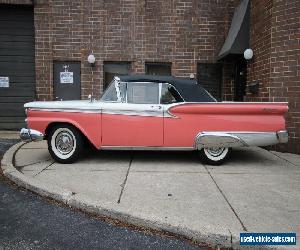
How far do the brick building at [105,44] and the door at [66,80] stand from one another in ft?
0.10

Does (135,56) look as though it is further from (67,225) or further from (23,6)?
(67,225)

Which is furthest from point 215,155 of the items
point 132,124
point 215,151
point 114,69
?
point 114,69

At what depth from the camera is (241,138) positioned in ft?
21.1

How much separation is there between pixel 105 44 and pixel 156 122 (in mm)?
5299

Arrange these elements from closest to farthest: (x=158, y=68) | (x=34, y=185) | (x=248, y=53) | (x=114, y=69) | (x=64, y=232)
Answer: (x=64, y=232)
(x=34, y=185)
(x=248, y=53)
(x=114, y=69)
(x=158, y=68)

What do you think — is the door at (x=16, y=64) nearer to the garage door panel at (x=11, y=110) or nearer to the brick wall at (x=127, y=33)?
the garage door panel at (x=11, y=110)

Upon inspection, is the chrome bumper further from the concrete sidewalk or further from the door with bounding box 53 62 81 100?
the door with bounding box 53 62 81 100

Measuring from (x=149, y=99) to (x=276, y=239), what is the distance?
150 inches

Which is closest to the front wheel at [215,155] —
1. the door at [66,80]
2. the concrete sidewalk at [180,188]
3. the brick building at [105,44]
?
the concrete sidewalk at [180,188]

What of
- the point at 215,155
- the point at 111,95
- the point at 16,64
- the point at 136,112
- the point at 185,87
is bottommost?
the point at 215,155

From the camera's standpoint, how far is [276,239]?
3.52 metres

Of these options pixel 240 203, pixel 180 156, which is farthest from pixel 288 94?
pixel 240 203

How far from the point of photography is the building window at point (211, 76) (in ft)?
36.9

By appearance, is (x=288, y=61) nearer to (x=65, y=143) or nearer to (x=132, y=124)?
(x=132, y=124)
